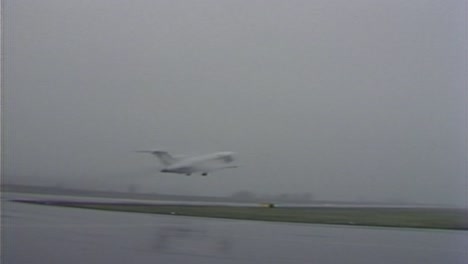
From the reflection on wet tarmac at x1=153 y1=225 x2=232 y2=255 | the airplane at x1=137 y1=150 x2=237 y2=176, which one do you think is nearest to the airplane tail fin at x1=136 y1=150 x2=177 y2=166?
the airplane at x1=137 y1=150 x2=237 y2=176

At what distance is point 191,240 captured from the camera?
2.90m

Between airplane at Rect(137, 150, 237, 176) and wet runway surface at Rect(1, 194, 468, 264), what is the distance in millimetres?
230

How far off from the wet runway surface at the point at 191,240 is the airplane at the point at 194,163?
0.75 feet

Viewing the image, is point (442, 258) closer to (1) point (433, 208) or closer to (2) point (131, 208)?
(1) point (433, 208)

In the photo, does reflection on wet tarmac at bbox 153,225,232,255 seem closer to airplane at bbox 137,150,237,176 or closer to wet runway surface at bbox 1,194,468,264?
wet runway surface at bbox 1,194,468,264

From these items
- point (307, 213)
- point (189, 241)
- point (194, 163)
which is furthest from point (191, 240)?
point (307, 213)

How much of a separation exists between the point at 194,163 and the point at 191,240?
0.37m

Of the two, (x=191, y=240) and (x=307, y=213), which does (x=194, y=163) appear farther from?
(x=307, y=213)

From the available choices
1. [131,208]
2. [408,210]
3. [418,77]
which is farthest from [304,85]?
[131,208]

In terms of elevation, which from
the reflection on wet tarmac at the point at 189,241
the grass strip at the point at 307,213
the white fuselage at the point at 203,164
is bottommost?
the reflection on wet tarmac at the point at 189,241

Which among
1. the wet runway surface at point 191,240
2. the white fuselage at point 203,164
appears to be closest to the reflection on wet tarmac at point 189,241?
the wet runway surface at point 191,240

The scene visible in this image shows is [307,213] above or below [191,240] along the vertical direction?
above

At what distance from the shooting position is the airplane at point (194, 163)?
9.24ft

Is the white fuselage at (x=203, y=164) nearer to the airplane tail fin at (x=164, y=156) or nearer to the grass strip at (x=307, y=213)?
the airplane tail fin at (x=164, y=156)
